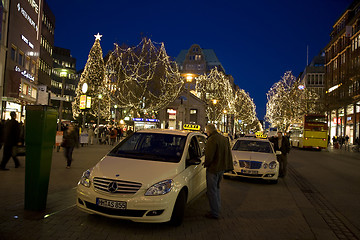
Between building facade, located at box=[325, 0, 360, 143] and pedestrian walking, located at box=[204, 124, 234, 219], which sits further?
building facade, located at box=[325, 0, 360, 143]

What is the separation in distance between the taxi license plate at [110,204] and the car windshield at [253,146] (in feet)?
26.4

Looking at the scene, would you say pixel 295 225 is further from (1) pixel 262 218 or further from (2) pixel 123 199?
(2) pixel 123 199

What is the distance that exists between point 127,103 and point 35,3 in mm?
14117

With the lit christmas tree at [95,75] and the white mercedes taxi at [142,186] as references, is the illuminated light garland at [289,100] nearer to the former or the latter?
the lit christmas tree at [95,75]

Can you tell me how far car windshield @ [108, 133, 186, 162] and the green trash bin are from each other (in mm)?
1209

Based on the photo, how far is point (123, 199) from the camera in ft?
16.7

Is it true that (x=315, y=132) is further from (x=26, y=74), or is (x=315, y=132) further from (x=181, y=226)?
(x=181, y=226)

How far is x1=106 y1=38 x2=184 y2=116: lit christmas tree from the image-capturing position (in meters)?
35.2

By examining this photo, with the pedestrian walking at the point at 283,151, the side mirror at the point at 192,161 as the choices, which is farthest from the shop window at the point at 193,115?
the side mirror at the point at 192,161

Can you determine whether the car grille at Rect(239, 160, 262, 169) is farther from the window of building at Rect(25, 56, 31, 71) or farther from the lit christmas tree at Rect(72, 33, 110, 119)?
the lit christmas tree at Rect(72, 33, 110, 119)

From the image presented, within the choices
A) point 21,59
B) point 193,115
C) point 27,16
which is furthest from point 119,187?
point 193,115

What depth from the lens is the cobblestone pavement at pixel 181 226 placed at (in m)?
5.04

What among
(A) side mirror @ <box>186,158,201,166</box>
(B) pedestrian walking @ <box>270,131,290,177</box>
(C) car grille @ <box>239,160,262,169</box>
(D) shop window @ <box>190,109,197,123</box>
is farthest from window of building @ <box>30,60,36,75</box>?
(D) shop window @ <box>190,109,197,123</box>

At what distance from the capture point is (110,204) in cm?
513
